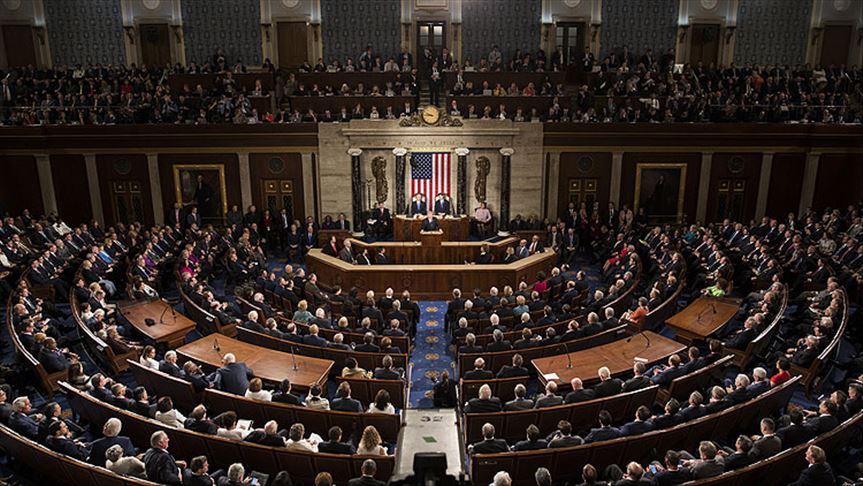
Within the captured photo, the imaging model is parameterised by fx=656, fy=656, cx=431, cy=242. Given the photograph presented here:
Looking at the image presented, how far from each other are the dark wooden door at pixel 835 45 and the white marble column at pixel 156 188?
2525cm

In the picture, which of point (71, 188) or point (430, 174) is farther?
point (71, 188)

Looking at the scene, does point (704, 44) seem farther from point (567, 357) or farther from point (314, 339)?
point (314, 339)

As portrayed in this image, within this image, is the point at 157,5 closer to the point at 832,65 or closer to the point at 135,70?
the point at 135,70

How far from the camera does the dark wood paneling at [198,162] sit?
2128 cm

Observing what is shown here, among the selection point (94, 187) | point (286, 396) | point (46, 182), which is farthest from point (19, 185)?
point (286, 396)

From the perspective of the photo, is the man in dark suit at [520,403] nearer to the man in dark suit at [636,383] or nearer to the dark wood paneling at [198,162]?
the man in dark suit at [636,383]

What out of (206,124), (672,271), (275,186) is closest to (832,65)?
(672,271)

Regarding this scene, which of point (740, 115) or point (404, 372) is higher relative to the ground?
point (740, 115)

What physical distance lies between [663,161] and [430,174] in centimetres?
766

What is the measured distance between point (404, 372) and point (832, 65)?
23925mm

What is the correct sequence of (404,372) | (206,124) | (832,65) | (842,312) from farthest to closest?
(832,65), (206,124), (842,312), (404,372)

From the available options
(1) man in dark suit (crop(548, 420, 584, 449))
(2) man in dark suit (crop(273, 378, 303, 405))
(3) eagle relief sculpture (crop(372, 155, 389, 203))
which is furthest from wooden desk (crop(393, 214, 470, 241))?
(1) man in dark suit (crop(548, 420, 584, 449))

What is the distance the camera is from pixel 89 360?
1212cm

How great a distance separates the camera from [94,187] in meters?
21.5
